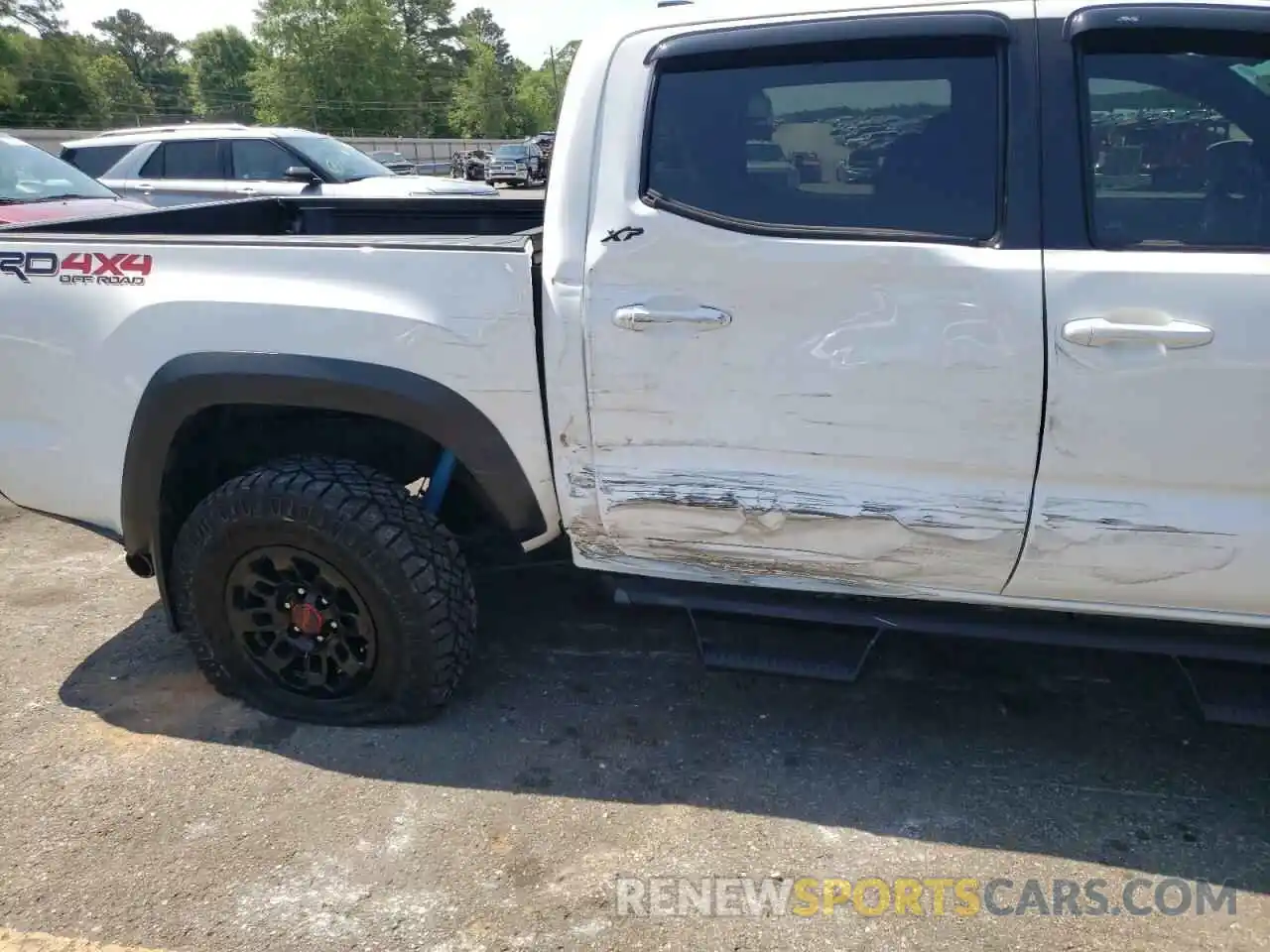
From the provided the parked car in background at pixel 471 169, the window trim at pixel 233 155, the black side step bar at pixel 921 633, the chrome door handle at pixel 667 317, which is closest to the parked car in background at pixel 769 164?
the chrome door handle at pixel 667 317

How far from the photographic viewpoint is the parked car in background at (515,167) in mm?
30750

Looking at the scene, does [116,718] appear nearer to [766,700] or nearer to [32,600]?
[32,600]

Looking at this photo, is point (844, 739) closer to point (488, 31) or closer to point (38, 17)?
point (38, 17)

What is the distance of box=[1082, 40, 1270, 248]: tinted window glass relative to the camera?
2.18 metres

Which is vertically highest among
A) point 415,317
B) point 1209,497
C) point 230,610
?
point 415,317

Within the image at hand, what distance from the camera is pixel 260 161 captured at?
33.7 ft

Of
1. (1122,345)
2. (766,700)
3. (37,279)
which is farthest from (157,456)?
(1122,345)

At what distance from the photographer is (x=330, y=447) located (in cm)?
307

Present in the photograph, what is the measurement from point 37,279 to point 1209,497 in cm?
310

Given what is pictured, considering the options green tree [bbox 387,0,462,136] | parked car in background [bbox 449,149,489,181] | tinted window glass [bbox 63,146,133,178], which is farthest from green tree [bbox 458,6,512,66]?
tinted window glass [bbox 63,146,133,178]

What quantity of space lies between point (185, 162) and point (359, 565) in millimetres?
9237

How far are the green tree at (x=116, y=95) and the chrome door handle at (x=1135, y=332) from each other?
6634 cm

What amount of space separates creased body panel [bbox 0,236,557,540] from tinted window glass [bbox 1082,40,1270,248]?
1.34 meters

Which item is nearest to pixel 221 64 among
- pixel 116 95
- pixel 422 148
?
pixel 116 95
